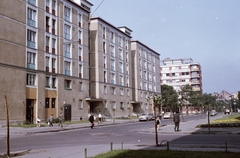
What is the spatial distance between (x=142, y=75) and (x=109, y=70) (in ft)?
65.7

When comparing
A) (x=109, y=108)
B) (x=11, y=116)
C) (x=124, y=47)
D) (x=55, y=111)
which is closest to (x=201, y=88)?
(x=124, y=47)

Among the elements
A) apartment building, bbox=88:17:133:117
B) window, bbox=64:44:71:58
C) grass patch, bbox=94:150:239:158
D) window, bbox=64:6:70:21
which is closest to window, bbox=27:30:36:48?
window, bbox=64:44:71:58

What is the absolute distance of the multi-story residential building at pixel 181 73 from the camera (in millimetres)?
118188

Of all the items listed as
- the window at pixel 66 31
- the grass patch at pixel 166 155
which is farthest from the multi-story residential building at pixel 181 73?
the grass patch at pixel 166 155

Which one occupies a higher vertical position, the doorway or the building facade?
the building facade

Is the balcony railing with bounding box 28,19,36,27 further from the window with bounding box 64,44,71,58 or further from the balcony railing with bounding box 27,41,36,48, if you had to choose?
the window with bounding box 64,44,71,58

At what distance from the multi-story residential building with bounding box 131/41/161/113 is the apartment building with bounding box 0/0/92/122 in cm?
2459

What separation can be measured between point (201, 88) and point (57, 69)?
290 ft

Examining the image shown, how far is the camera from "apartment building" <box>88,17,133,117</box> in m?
55.8

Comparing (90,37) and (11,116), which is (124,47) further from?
(11,116)

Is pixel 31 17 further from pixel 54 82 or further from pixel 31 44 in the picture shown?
pixel 54 82

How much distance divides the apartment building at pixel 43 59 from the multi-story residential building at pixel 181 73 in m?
73.5

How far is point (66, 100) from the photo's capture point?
45656 mm

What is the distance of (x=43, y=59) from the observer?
135 ft
